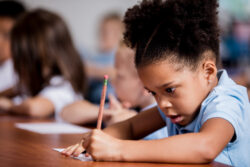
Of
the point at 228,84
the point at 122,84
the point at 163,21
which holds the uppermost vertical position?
the point at 163,21

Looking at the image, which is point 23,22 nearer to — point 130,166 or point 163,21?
point 163,21

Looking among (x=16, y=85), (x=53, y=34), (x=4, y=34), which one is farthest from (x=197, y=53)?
(x=4, y=34)

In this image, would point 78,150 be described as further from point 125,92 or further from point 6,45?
point 6,45

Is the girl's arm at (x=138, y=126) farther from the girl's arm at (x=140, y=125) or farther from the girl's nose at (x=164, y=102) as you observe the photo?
the girl's nose at (x=164, y=102)

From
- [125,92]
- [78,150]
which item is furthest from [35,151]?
[125,92]

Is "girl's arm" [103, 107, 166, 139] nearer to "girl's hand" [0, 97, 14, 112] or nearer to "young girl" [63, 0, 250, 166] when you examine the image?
"young girl" [63, 0, 250, 166]

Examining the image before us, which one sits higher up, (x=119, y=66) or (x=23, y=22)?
(x=23, y=22)

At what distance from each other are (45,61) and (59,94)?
0.63 ft

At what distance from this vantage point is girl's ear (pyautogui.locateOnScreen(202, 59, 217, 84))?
86cm

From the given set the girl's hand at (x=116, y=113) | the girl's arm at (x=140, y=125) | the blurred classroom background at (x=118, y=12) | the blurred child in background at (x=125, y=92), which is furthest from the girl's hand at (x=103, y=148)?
the blurred classroom background at (x=118, y=12)

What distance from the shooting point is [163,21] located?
84 centimetres

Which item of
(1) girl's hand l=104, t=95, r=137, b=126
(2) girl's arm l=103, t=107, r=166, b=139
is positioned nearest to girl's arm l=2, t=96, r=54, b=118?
(1) girl's hand l=104, t=95, r=137, b=126

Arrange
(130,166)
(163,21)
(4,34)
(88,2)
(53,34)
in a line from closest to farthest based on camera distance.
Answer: (130,166) < (163,21) < (53,34) < (4,34) < (88,2)

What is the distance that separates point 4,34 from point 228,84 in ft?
7.70
